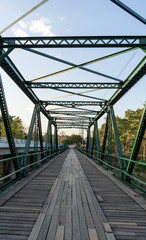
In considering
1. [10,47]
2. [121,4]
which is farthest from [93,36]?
[10,47]

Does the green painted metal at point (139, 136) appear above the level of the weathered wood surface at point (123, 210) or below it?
above

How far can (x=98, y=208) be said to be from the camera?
12.7ft

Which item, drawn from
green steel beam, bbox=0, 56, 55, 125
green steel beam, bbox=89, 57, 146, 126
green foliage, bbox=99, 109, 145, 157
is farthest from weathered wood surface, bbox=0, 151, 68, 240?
green foliage, bbox=99, 109, 145, 157

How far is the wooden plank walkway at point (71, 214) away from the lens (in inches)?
109

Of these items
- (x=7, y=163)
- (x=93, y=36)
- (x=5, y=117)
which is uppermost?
(x=93, y=36)

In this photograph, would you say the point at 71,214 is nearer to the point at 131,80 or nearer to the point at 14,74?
the point at 14,74

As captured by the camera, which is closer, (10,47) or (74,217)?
(74,217)

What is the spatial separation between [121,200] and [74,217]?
189cm

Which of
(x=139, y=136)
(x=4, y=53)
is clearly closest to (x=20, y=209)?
(x=139, y=136)

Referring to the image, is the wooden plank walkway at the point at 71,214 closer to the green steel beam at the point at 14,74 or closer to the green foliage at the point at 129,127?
Answer: the green steel beam at the point at 14,74

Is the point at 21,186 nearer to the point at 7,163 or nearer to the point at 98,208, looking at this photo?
the point at 98,208

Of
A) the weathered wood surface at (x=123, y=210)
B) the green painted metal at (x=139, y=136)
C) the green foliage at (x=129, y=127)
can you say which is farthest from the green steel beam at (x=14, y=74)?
the green foliage at (x=129, y=127)

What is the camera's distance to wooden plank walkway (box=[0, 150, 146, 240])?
2779 mm

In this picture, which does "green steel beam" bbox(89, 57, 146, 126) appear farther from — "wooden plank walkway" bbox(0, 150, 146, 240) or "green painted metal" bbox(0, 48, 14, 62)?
"green painted metal" bbox(0, 48, 14, 62)
